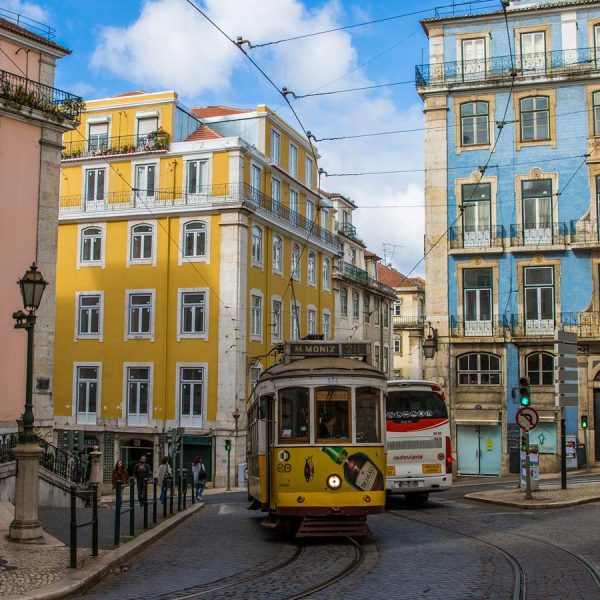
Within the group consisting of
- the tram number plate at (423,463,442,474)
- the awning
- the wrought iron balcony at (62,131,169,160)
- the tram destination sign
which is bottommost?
the tram number plate at (423,463,442,474)

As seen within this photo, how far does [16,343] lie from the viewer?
72.3 feet

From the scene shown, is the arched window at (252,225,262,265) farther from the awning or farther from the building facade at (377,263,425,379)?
the building facade at (377,263,425,379)

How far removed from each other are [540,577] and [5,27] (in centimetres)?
1913

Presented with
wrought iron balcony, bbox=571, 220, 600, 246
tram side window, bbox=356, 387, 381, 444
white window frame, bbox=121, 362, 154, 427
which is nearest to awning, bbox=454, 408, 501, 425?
wrought iron balcony, bbox=571, 220, 600, 246

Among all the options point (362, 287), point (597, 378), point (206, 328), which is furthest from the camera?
point (362, 287)

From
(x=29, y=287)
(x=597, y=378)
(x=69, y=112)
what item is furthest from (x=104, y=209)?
(x=29, y=287)

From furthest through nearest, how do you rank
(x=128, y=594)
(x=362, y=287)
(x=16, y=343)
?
(x=362, y=287) → (x=16, y=343) → (x=128, y=594)

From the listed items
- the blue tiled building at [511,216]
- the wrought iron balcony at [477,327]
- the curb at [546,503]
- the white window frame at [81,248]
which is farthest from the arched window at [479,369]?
the white window frame at [81,248]

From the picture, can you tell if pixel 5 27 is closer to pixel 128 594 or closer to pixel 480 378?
pixel 128 594

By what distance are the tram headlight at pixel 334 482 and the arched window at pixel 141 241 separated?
28.9 metres

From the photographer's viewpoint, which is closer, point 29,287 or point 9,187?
point 29,287

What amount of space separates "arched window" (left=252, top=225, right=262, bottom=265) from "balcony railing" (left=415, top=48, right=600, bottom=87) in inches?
424

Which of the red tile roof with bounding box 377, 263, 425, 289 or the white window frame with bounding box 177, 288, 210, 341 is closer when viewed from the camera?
the white window frame with bounding box 177, 288, 210, 341

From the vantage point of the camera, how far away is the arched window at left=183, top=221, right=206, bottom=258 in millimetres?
39438
